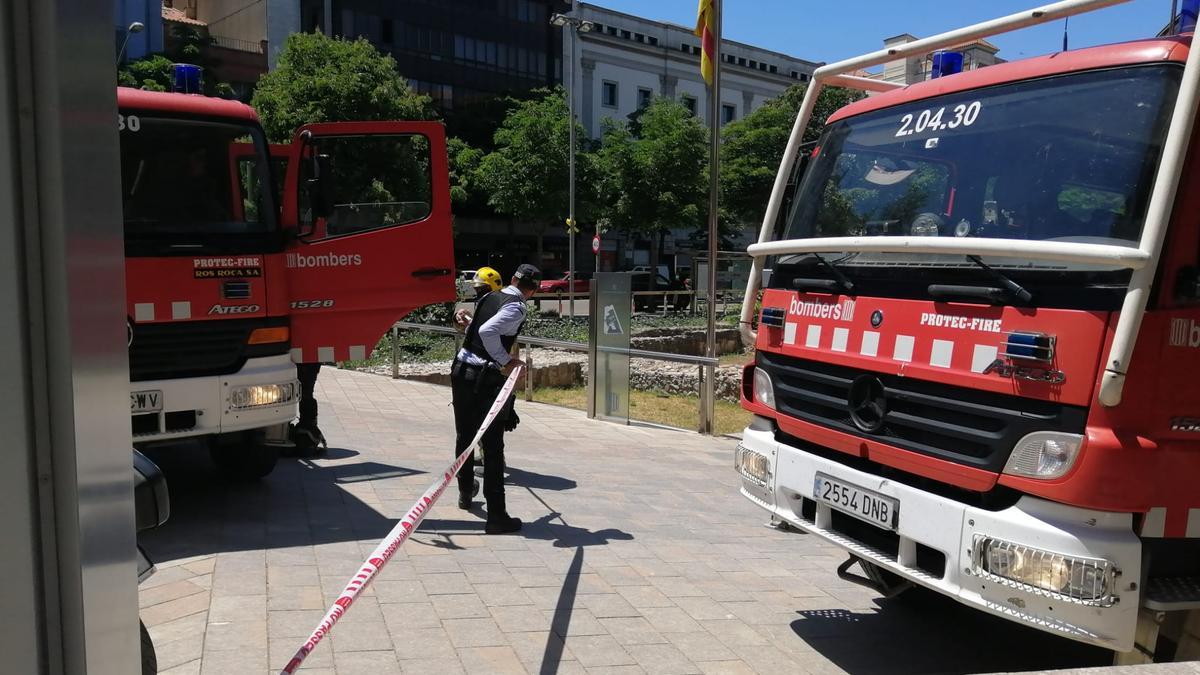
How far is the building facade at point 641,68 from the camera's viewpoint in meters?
50.6

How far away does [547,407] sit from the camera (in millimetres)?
11891

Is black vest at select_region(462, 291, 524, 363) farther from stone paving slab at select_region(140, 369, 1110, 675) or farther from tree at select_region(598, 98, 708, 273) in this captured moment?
tree at select_region(598, 98, 708, 273)

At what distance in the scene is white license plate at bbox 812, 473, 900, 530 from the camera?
371 cm

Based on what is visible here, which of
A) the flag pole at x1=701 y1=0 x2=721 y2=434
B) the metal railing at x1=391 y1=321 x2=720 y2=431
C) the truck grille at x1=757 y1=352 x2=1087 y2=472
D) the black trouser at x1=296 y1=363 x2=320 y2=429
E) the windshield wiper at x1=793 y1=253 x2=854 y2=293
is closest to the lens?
the truck grille at x1=757 y1=352 x2=1087 y2=472

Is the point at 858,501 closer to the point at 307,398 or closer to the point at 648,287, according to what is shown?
the point at 307,398

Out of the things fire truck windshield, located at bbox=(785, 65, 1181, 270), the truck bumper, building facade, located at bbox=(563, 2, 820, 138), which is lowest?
the truck bumper

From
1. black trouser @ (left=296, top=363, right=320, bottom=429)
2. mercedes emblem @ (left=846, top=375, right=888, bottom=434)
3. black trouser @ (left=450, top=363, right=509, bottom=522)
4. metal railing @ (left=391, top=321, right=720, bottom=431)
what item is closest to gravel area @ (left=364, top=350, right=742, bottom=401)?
metal railing @ (left=391, top=321, right=720, bottom=431)

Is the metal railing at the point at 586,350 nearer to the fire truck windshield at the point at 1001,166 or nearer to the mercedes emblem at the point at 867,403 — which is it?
the fire truck windshield at the point at 1001,166

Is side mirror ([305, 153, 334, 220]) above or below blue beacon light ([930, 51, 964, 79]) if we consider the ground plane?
below

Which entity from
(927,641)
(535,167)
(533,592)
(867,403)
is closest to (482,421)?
(533,592)

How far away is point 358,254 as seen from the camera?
21.3ft

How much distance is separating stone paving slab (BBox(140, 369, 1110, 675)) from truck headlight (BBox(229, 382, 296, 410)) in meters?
0.73

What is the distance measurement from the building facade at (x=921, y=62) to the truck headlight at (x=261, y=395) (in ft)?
13.8

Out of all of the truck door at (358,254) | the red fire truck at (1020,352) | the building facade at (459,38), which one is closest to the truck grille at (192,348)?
the truck door at (358,254)
